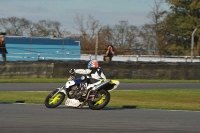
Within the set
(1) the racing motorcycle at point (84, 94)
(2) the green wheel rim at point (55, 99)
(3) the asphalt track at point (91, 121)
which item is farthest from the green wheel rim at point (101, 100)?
(2) the green wheel rim at point (55, 99)

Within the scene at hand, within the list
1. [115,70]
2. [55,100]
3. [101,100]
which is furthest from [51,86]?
[101,100]

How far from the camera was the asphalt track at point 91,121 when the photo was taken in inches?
366

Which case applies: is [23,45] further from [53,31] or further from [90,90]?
[90,90]

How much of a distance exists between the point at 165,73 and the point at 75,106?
15452 millimetres

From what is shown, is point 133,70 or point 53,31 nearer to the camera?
point 133,70

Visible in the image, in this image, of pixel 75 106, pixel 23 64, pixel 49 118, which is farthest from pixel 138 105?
pixel 23 64

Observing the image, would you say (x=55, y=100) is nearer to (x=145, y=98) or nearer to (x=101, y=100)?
(x=101, y=100)

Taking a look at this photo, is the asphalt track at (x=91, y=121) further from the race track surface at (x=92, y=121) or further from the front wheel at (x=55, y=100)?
the front wheel at (x=55, y=100)

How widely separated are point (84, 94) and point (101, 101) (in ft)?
1.81

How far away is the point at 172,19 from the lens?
61812 millimetres

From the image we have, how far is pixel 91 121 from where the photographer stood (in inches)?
417

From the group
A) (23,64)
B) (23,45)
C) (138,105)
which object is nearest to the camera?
(138,105)

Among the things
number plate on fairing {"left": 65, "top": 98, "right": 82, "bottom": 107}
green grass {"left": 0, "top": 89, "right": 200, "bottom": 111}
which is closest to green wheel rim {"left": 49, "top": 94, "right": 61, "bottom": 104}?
number plate on fairing {"left": 65, "top": 98, "right": 82, "bottom": 107}

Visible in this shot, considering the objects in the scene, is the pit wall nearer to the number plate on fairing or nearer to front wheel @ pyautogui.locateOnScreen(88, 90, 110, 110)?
the number plate on fairing
